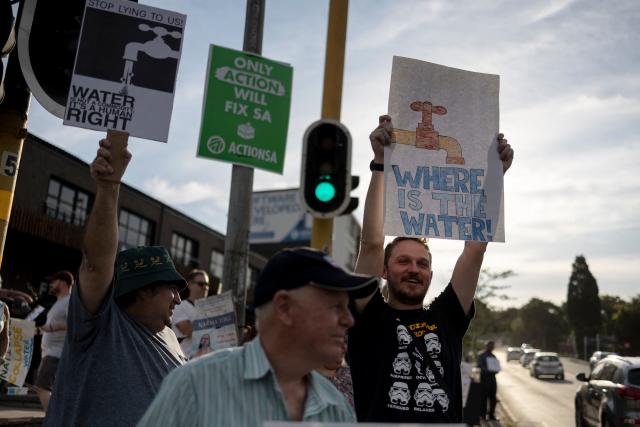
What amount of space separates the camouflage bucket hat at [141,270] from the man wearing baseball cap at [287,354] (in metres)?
1.15

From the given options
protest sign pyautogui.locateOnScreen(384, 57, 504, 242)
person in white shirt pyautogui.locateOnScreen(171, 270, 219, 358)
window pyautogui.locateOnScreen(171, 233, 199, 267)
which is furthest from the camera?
window pyautogui.locateOnScreen(171, 233, 199, 267)

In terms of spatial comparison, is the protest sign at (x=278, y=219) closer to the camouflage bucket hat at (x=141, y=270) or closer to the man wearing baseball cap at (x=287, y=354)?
the camouflage bucket hat at (x=141, y=270)

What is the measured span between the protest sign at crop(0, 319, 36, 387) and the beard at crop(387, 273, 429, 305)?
468 cm

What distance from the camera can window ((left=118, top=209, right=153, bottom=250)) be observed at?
99.8ft

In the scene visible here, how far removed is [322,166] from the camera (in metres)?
5.73

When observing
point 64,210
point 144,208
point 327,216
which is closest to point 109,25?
point 327,216

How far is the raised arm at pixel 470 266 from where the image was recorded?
3.42 m

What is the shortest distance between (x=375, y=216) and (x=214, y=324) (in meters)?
3.21

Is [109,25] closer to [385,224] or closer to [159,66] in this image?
[159,66]

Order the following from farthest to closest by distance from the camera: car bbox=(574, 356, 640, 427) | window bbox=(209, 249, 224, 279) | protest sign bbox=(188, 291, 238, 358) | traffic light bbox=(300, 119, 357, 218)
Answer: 1. window bbox=(209, 249, 224, 279)
2. car bbox=(574, 356, 640, 427)
3. protest sign bbox=(188, 291, 238, 358)
4. traffic light bbox=(300, 119, 357, 218)

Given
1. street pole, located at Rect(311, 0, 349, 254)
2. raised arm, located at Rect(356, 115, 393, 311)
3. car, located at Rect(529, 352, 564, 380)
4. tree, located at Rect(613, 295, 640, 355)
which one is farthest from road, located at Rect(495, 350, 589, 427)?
tree, located at Rect(613, 295, 640, 355)

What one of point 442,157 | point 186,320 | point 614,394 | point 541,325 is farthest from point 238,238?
point 541,325

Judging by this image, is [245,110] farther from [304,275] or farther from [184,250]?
[184,250]

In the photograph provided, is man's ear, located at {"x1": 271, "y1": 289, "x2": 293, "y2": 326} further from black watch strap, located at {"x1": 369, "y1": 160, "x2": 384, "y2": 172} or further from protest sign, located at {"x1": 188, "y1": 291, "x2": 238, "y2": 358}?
protest sign, located at {"x1": 188, "y1": 291, "x2": 238, "y2": 358}
